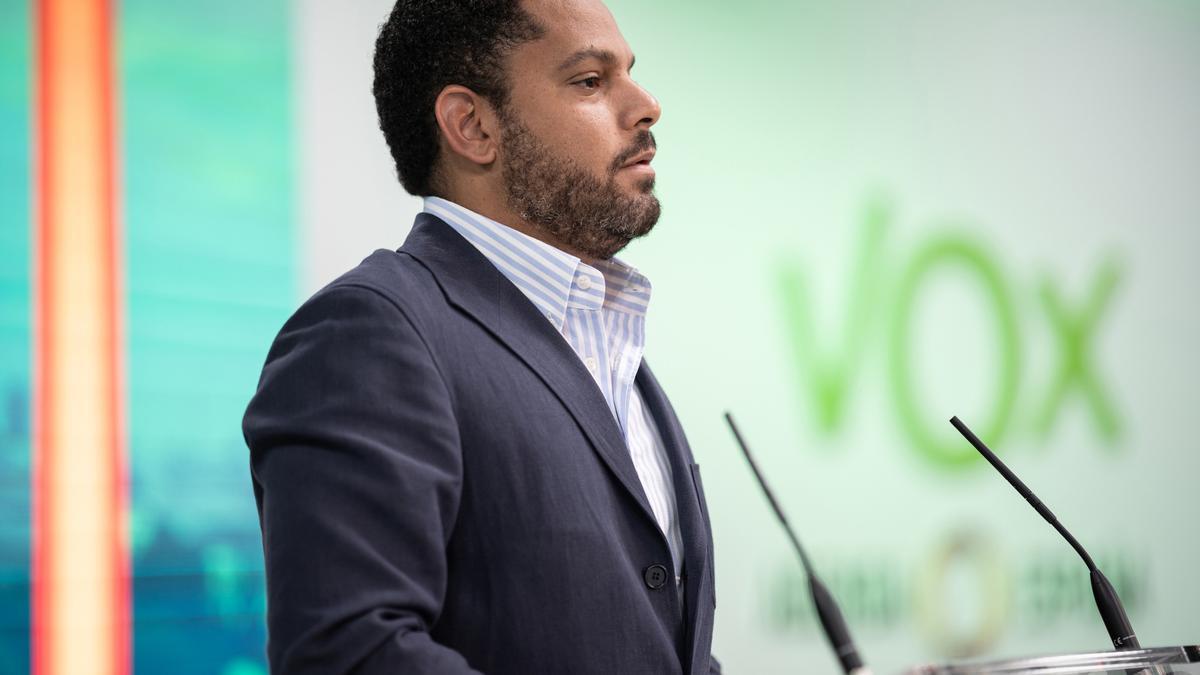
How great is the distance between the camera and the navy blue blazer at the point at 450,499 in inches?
37.4

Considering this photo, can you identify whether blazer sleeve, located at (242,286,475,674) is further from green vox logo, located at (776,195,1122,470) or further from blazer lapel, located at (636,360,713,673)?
green vox logo, located at (776,195,1122,470)

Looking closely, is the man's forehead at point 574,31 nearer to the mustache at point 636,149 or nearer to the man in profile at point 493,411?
the man in profile at point 493,411

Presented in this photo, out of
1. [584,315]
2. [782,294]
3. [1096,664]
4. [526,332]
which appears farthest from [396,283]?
[782,294]

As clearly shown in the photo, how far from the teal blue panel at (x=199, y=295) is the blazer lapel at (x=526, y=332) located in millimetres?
860

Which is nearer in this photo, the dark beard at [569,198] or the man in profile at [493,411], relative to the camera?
the man in profile at [493,411]

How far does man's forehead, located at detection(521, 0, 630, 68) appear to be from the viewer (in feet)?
4.80

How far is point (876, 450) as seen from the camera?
279cm

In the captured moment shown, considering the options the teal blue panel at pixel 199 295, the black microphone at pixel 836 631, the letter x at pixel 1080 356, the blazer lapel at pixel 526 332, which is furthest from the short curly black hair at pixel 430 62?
the letter x at pixel 1080 356

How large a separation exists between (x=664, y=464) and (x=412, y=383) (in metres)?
0.41

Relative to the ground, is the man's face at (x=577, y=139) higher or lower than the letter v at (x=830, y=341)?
higher

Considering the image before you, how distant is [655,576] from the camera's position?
1154 millimetres

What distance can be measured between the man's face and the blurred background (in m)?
0.83

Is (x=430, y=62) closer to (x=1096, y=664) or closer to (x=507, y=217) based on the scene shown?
(x=507, y=217)

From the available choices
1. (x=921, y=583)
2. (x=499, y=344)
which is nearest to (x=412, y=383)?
(x=499, y=344)
